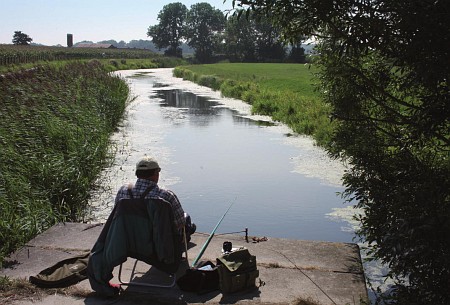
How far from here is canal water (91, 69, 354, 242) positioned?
26.6 feet

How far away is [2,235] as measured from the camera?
591 cm

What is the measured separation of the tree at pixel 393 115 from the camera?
362 cm

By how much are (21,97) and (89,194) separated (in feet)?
12.7

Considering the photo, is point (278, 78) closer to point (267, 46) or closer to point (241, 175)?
point (241, 175)

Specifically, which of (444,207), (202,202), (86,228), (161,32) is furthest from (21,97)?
(161,32)

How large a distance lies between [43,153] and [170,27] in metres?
114

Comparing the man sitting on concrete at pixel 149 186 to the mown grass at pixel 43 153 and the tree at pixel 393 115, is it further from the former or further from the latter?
the mown grass at pixel 43 153

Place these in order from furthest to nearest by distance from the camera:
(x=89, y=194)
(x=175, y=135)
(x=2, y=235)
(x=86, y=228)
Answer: (x=175, y=135), (x=89, y=194), (x=86, y=228), (x=2, y=235)

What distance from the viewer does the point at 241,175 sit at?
11211mm

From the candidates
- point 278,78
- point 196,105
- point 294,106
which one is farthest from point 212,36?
point 294,106

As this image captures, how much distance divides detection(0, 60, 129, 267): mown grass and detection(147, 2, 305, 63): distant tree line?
6959 centimetres

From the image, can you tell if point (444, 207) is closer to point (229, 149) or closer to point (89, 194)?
point (89, 194)

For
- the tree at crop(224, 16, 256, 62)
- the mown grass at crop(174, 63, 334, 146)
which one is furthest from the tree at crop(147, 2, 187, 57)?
the mown grass at crop(174, 63, 334, 146)

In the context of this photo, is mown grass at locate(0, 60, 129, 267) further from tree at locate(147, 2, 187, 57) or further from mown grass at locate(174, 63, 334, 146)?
tree at locate(147, 2, 187, 57)
